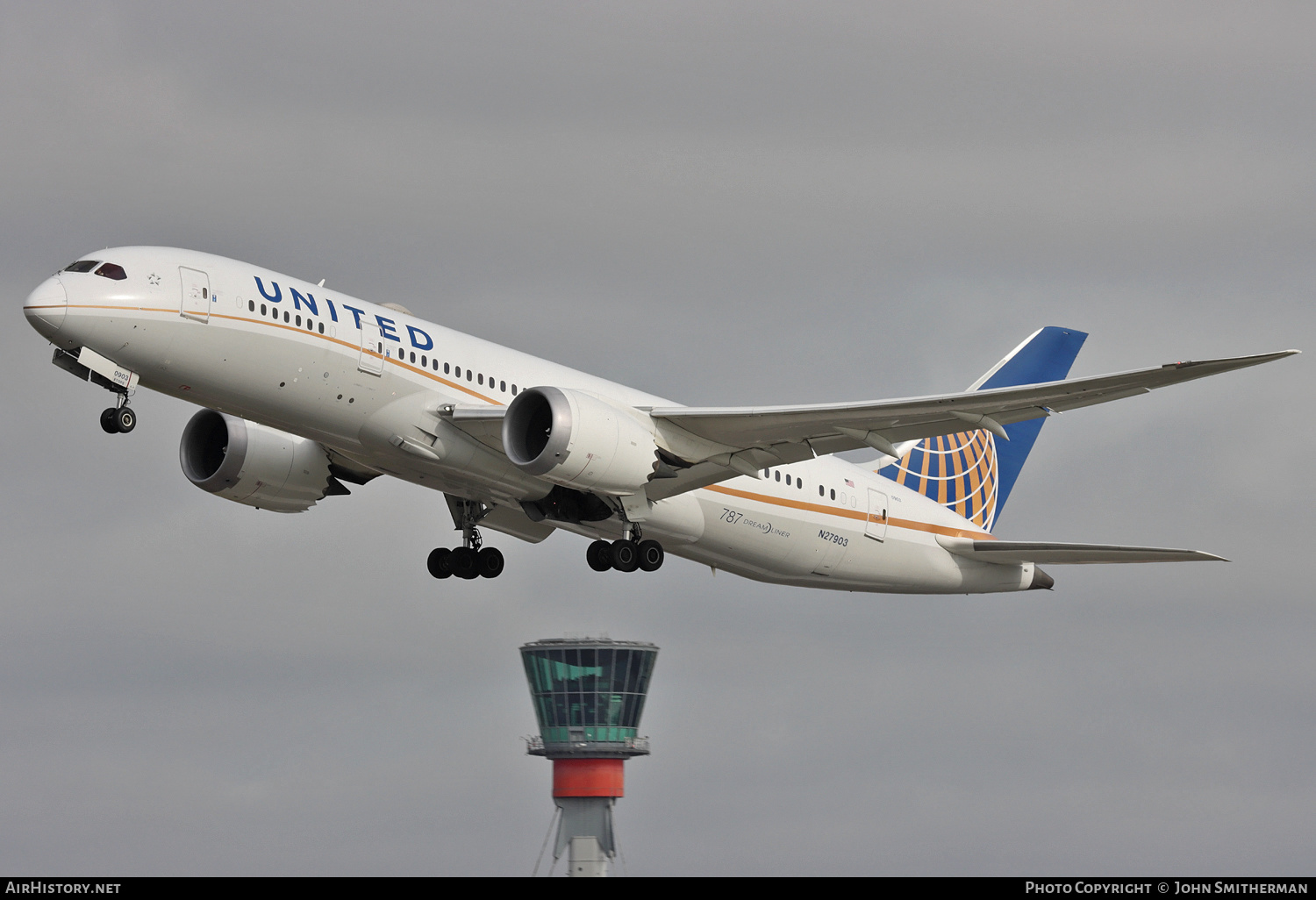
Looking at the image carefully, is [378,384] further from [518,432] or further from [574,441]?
[574,441]

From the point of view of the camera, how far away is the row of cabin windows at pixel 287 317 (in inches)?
1337

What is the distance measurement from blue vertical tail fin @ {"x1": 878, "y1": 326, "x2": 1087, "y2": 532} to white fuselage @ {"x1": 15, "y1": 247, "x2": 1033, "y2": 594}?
2.94 m

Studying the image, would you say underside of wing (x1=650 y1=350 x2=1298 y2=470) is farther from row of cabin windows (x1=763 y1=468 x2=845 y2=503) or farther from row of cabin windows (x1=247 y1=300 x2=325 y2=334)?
row of cabin windows (x1=247 y1=300 x2=325 y2=334)

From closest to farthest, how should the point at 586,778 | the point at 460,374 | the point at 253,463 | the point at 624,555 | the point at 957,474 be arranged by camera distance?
the point at 460,374, the point at 624,555, the point at 253,463, the point at 957,474, the point at 586,778

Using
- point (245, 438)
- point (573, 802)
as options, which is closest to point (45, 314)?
point (245, 438)

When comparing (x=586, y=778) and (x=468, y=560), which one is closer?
(x=468, y=560)

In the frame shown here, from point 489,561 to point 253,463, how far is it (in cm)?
606

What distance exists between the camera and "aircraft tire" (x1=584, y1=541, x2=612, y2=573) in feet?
127

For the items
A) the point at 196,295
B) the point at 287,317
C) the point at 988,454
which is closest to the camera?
the point at 196,295

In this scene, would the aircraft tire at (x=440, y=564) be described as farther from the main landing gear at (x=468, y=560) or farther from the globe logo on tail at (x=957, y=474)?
the globe logo on tail at (x=957, y=474)

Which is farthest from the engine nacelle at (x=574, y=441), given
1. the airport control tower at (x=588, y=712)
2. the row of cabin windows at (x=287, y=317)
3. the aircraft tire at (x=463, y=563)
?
the airport control tower at (x=588, y=712)

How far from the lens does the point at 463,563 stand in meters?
42.5

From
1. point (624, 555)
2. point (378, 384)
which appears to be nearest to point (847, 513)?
point (624, 555)
